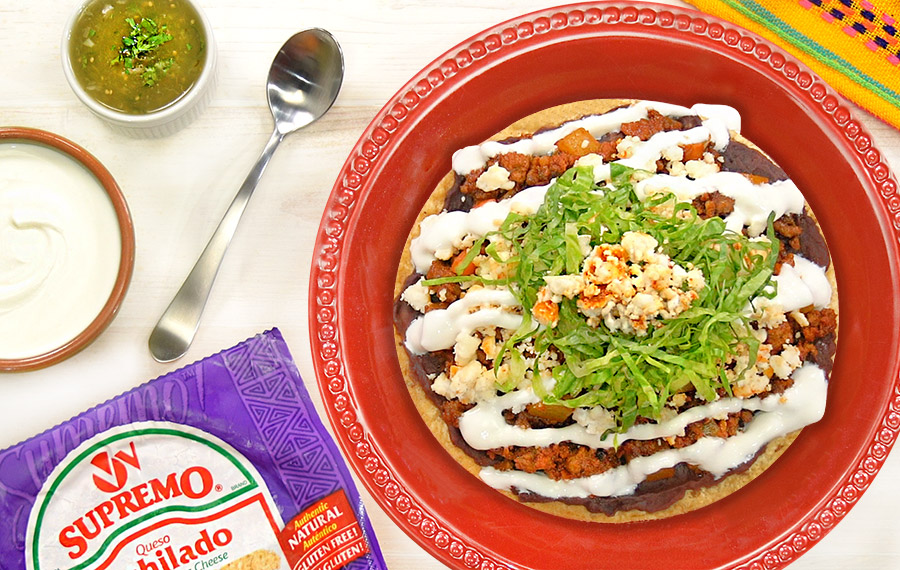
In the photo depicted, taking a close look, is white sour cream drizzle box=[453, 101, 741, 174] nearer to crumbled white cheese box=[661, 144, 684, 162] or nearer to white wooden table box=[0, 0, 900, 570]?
crumbled white cheese box=[661, 144, 684, 162]

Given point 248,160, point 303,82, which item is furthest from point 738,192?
point 248,160

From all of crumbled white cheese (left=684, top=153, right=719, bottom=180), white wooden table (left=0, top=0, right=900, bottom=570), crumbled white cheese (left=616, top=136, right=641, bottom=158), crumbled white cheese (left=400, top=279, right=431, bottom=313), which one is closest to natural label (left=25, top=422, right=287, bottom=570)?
Answer: white wooden table (left=0, top=0, right=900, bottom=570)

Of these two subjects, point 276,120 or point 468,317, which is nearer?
point 468,317

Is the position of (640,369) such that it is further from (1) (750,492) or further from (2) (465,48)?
(2) (465,48)

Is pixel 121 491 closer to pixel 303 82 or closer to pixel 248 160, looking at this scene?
pixel 248 160

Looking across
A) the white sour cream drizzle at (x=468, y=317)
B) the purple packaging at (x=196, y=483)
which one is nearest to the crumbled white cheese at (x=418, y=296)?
the white sour cream drizzle at (x=468, y=317)

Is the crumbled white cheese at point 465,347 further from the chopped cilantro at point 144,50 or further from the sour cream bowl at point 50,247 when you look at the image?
the chopped cilantro at point 144,50

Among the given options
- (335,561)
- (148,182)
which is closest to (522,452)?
(335,561)
